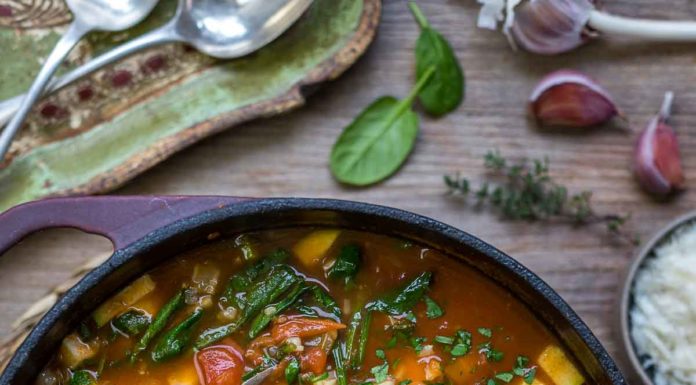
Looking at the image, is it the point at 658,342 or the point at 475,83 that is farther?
the point at 475,83

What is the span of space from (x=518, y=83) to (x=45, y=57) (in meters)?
1.33

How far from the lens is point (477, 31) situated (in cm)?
256

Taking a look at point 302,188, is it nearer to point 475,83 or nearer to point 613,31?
point 475,83

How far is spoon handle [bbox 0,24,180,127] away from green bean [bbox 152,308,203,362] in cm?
77

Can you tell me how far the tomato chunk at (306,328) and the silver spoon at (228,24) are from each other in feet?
2.67

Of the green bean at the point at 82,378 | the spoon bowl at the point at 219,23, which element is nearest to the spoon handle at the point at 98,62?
the spoon bowl at the point at 219,23

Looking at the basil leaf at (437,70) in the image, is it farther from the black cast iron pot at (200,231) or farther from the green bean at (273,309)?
the green bean at (273,309)

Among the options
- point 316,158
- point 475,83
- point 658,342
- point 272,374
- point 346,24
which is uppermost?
point 346,24

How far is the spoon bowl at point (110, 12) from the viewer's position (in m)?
2.42

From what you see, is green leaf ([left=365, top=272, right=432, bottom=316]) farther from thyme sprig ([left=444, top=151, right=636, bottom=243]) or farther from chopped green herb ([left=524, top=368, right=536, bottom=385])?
thyme sprig ([left=444, top=151, right=636, bottom=243])

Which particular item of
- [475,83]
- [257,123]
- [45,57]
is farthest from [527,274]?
[45,57]

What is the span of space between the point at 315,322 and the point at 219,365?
0.79 feet

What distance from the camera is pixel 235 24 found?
2465 mm

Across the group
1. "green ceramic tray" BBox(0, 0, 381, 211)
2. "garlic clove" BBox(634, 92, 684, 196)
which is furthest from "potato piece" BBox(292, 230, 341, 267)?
"garlic clove" BBox(634, 92, 684, 196)
